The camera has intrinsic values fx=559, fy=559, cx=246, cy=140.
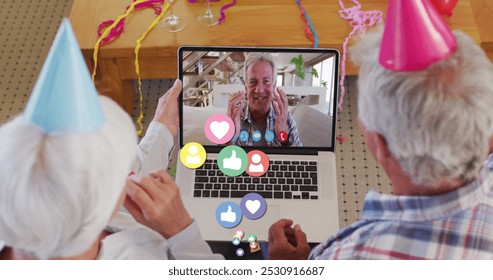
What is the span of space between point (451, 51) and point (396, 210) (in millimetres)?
281

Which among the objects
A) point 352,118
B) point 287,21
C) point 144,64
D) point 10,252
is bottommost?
point 352,118

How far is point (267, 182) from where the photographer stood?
4.84 feet

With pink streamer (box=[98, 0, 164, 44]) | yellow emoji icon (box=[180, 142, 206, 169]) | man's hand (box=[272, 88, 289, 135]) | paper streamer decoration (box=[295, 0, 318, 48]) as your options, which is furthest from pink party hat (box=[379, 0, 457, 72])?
pink streamer (box=[98, 0, 164, 44])

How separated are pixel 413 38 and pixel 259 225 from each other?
64cm

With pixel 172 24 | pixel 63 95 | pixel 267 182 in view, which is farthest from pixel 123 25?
pixel 63 95

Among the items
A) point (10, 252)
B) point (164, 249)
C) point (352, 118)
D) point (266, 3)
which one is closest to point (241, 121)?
point (164, 249)

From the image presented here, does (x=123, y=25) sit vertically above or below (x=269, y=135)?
above

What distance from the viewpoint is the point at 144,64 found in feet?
6.27

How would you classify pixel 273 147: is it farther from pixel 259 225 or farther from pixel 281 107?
pixel 259 225

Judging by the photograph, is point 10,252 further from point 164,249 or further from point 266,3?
point 266,3

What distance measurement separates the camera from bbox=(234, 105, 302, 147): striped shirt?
147 cm

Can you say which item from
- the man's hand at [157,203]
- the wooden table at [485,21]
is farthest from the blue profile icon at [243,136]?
the wooden table at [485,21]

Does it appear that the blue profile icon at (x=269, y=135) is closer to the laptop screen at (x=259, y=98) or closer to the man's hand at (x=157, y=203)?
the laptop screen at (x=259, y=98)
